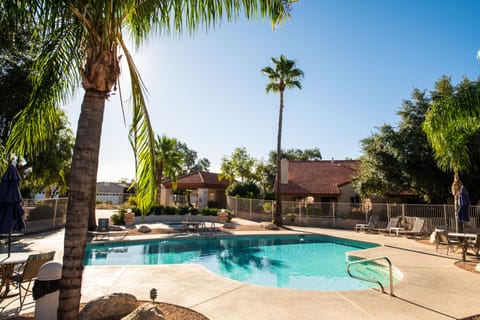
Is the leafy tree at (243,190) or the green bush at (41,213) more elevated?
the leafy tree at (243,190)

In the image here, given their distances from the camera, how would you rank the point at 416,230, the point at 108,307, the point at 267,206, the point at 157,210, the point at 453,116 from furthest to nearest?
the point at 267,206 < the point at 157,210 < the point at 416,230 < the point at 453,116 < the point at 108,307

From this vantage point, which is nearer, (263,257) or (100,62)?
(100,62)

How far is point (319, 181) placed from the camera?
28.4 meters

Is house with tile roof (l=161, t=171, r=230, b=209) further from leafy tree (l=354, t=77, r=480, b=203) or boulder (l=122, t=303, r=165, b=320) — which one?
boulder (l=122, t=303, r=165, b=320)

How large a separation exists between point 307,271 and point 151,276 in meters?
6.08

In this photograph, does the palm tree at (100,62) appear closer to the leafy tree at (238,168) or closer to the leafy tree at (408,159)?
the leafy tree at (408,159)

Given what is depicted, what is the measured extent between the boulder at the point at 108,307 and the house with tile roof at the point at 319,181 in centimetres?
2372

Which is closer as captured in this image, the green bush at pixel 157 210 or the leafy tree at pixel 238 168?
the green bush at pixel 157 210

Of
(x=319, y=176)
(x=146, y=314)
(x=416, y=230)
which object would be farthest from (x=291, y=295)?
(x=319, y=176)

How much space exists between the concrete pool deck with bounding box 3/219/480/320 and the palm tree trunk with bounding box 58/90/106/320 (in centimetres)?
224

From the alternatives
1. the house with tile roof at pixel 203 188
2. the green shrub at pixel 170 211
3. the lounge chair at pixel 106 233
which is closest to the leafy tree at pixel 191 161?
the house with tile roof at pixel 203 188

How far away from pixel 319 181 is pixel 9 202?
84.5ft

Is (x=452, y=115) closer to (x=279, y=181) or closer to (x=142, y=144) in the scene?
(x=142, y=144)

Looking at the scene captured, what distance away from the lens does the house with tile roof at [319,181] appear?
26969mm
